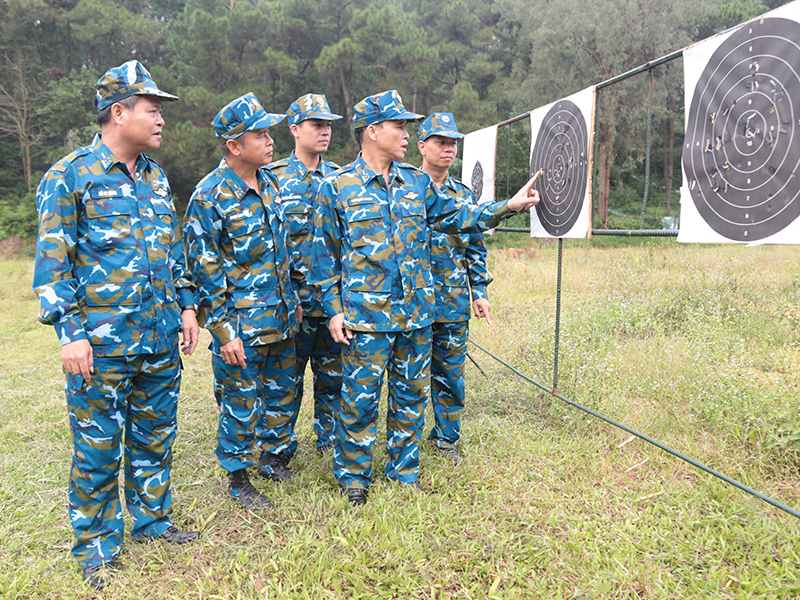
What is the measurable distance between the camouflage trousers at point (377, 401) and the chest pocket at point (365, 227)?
1.46ft

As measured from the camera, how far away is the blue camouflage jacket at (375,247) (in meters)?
2.60

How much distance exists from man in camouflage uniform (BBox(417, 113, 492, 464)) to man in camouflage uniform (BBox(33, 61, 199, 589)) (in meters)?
1.52

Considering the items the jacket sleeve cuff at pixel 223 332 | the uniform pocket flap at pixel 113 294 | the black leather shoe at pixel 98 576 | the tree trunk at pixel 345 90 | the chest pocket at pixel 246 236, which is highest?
the tree trunk at pixel 345 90

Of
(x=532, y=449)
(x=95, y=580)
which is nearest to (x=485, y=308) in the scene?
(x=532, y=449)

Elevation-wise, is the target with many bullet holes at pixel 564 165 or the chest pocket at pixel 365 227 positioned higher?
the target with many bullet holes at pixel 564 165

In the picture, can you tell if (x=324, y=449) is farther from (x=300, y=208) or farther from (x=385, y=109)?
(x=385, y=109)

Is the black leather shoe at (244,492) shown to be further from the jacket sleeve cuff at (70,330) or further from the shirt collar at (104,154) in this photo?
the shirt collar at (104,154)

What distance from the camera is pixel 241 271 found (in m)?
2.70

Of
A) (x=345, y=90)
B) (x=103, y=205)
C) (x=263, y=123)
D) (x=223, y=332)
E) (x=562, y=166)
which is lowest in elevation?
(x=223, y=332)

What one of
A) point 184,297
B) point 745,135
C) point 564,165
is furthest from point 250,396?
point 745,135

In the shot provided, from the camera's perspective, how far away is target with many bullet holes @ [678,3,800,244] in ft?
6.56

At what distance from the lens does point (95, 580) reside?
2.13 meters

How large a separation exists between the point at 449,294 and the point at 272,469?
1442 millimetres

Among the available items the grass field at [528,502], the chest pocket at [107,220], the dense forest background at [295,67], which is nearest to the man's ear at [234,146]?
the chest pocket at [107,220]
